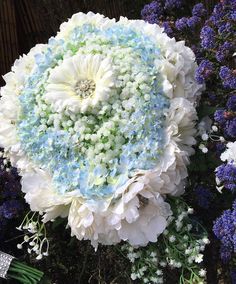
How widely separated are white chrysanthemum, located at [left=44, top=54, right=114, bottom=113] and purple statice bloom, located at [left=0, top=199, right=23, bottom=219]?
1.15 feet

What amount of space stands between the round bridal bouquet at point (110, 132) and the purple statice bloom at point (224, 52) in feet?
0.21

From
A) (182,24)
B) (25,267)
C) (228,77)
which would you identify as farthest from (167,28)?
(25,267)

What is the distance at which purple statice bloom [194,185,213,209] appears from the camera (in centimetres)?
126

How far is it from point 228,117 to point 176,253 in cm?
32

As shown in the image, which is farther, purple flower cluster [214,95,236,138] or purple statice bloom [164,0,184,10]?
purple statice bloom [164,0,184,10]

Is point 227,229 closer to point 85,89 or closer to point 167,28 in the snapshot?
point 85,89

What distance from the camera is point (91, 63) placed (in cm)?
121

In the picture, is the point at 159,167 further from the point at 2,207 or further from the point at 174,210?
the point at 2,207

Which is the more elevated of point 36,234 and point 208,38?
point 208,38

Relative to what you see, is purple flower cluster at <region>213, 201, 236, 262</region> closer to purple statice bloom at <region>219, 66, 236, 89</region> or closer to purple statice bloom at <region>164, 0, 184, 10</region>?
purple statice bloom at <region>219, 66, 236, 89</region>

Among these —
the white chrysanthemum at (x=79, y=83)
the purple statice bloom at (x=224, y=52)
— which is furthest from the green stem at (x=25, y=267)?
the purple statice bloom at (x=224, y=52)

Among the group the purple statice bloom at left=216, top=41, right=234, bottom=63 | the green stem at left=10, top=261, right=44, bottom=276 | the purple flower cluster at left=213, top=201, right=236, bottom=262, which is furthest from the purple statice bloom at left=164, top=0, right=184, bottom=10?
the green stem at left=10, top=261, right=44, bottom=276

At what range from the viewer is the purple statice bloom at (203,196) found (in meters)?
1.26

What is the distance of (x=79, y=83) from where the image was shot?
122cm
